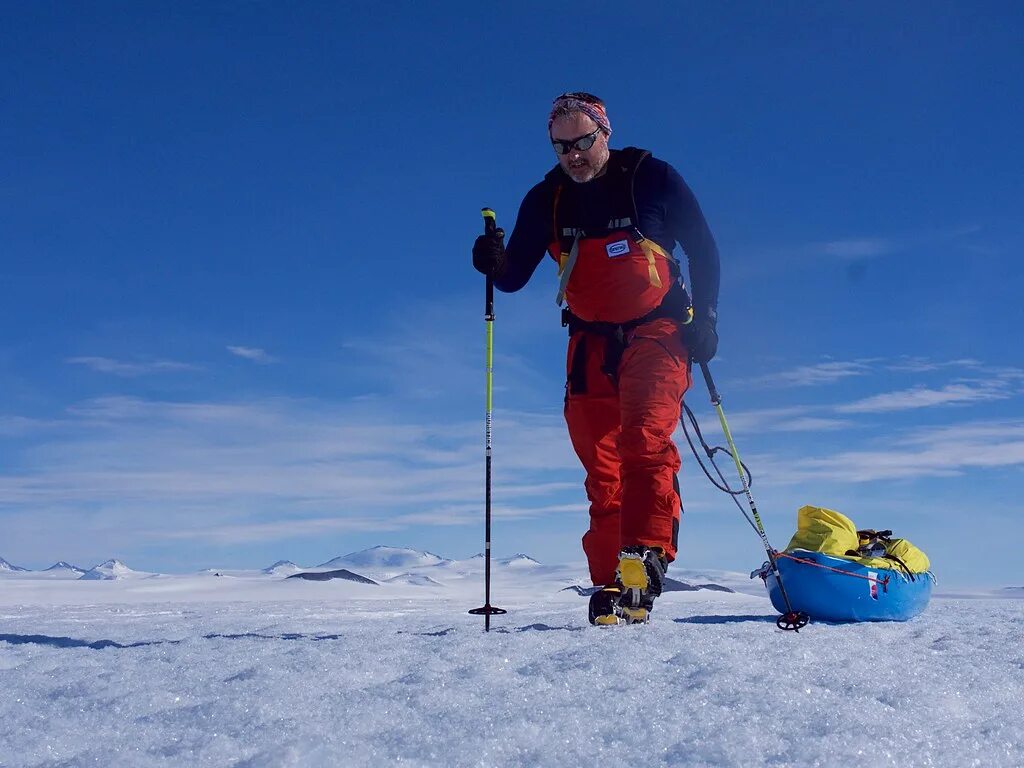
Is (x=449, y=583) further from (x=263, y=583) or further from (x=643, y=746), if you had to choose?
(x=643, y=746)

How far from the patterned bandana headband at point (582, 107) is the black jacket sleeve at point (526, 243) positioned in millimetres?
556

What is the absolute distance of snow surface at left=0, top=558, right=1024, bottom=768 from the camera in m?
1.87

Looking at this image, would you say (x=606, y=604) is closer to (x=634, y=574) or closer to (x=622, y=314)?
(x=634, y=574)

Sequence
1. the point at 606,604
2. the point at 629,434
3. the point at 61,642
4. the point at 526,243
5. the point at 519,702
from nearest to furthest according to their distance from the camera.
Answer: the point at 519,702 < the point at 61,642 < the point at 606,604 < the point at 629,434 < the point at 526,243

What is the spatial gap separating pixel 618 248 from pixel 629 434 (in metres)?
1.11

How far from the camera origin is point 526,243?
214 inches

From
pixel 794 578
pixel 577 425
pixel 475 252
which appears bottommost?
pixel 794 578

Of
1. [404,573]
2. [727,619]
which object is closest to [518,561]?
[404,573]

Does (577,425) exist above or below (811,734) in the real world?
above

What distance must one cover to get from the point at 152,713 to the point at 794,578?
3.96 metres

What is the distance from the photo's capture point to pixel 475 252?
518cm

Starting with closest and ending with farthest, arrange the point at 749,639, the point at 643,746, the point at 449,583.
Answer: the point at 643,746 < the point at 749,639 < the point at 449,583

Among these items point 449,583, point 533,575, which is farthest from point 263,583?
point 533,575

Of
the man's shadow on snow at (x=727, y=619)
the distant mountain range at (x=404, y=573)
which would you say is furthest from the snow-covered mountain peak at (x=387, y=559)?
the man's shadow on snow at (x=727, y=619)
